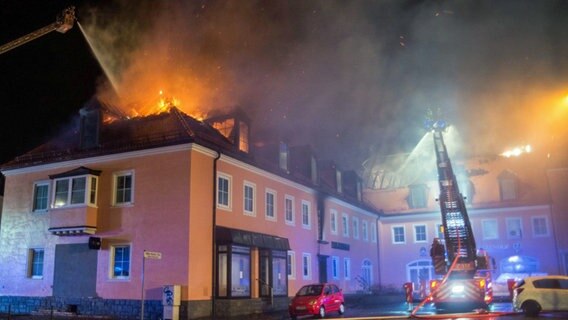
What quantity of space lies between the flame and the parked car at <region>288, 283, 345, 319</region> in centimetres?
2743

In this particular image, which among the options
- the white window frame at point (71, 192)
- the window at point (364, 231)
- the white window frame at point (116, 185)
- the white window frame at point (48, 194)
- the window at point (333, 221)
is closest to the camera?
the white window frame at point (116, 185)

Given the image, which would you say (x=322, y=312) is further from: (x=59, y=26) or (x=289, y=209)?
(x=59, y=26)

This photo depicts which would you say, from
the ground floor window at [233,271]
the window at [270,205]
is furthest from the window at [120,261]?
the window at [270,205]

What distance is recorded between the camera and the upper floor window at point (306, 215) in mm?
31253

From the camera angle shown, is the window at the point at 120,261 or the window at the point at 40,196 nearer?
the window at the point at 120,261

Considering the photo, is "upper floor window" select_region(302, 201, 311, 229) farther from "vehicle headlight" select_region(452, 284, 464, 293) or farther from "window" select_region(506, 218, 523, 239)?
"window" select_region(506, 218, 523, 239)

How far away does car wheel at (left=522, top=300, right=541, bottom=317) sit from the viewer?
62.7 feet

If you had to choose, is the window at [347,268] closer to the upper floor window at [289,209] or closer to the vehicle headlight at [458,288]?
the upper floor window at [289,209]

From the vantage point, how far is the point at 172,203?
21312mm

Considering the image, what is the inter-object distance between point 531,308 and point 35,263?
21.7 meters

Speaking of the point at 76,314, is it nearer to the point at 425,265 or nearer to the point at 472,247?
the point at 472,247

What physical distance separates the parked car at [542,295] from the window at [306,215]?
14.1 metres

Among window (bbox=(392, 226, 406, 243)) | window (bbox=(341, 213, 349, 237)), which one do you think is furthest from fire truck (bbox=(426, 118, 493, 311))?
window (bbox=(392, 226, 406, 243))

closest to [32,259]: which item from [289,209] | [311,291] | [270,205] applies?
[270,205]
